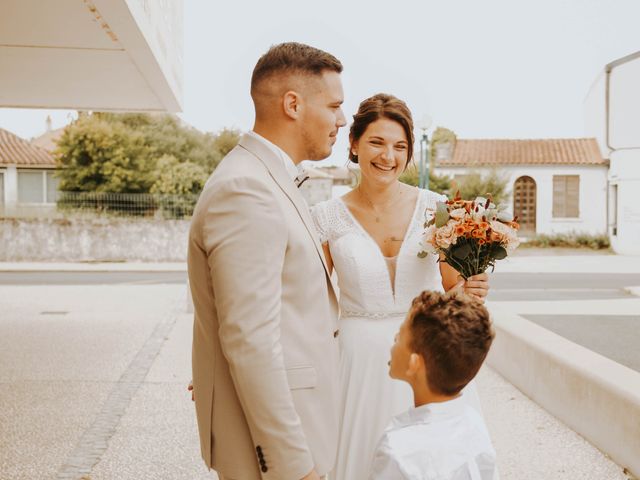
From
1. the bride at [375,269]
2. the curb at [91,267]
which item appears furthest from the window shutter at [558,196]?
the bride at [375,269]

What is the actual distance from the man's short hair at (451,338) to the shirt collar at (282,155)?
605 mm

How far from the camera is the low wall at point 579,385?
4195mm

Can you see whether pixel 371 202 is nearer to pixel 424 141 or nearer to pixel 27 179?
pixel 424 141

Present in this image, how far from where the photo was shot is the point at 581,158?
109 ft

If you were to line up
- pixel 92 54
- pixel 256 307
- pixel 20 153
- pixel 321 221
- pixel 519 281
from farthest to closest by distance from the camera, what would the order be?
pixel 20 153, pixel 519 281, pixel 92 54, pixel 321 221, pixel 256 307

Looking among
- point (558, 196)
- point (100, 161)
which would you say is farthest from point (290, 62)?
point (558, 196)

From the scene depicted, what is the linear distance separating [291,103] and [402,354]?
0.89m

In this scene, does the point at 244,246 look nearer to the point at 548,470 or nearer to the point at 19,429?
the point at 548,470

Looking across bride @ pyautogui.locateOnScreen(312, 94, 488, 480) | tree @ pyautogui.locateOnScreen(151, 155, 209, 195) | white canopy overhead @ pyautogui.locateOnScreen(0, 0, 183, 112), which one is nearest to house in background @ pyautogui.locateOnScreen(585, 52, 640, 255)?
tree @ pyautogui.locateOnScreen(151, 155, 209, 195)

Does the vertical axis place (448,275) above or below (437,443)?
above

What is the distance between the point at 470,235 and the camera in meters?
3.05

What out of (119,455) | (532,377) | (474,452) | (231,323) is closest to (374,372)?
(474,452)

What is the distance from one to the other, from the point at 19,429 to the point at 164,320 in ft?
18.3

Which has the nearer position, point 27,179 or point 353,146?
point 353,146
